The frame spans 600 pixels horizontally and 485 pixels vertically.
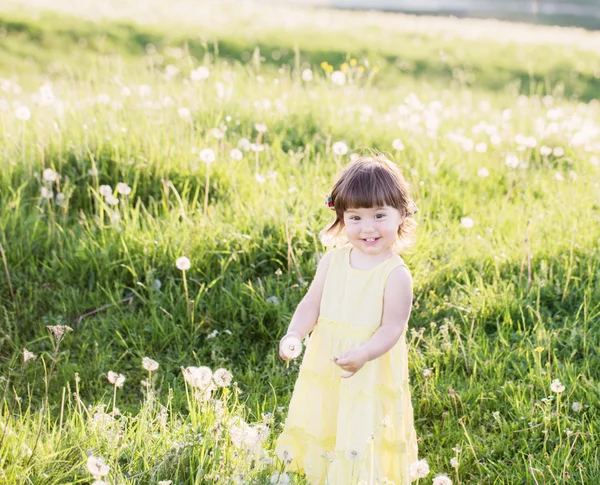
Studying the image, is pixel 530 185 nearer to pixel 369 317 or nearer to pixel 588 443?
pixel 588 443

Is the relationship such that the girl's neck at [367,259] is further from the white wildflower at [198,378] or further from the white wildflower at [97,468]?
the white wildflower at [97,468]

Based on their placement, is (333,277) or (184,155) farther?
(184,155)

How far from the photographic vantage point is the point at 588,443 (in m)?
3.25

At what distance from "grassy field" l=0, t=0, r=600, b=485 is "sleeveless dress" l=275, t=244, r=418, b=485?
15cm

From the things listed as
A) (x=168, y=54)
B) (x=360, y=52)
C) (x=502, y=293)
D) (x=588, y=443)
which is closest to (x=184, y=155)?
(x=502, y=293)

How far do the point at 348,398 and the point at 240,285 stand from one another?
150 centimetres

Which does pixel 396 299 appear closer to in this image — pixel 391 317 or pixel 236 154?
pixel 391 317

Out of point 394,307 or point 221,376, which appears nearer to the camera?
point 394,307

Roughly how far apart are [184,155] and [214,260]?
1.13 m

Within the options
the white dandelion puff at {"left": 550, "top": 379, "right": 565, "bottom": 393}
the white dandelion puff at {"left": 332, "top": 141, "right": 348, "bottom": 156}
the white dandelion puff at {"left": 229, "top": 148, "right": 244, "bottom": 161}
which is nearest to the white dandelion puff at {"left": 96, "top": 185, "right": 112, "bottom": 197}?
the white dandelion puff at {"left": 229, "top": 148, "right": 244, "bottom": 161}

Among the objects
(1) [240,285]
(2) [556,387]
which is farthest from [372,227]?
(1) [240,285]

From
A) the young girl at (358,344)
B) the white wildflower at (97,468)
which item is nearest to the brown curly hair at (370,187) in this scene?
the young girl at (358,344)

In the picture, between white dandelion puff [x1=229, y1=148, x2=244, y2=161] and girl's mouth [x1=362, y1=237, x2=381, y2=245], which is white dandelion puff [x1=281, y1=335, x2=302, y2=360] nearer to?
girl's mouth [x1=362, y1=237, x2=381, y2=245]

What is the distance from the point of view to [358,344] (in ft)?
9.46
